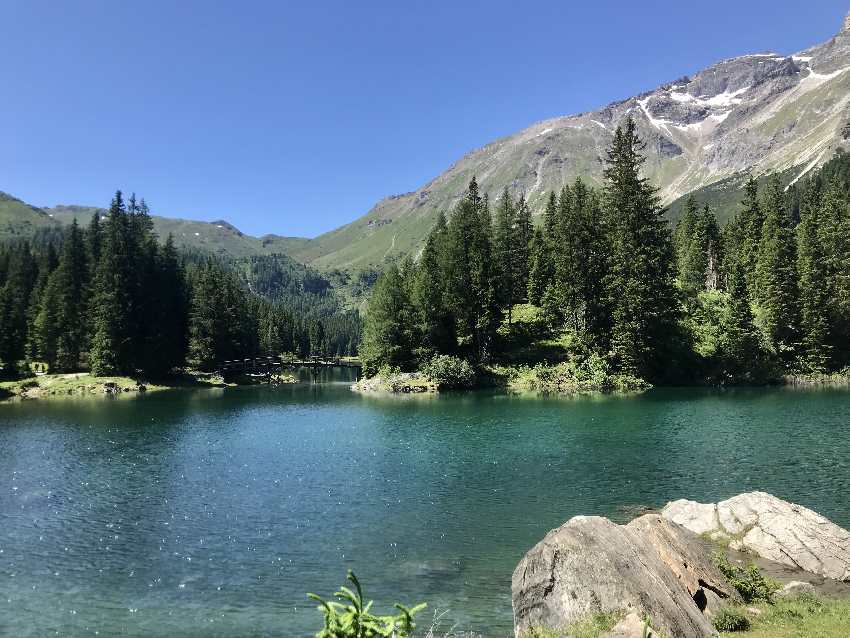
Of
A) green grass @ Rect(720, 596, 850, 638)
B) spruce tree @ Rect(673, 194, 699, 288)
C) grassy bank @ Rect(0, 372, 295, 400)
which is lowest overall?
green grass @ Rect(720, 596, 850, 638)

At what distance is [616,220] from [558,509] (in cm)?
6513

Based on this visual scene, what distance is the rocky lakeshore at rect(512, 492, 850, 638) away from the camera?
43.7 ft

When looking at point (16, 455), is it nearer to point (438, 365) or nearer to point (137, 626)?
point (137, 626)

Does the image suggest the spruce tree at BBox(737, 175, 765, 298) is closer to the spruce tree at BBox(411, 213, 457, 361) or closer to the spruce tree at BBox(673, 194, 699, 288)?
the spruce tree at BBox(673, 194, 699, 288)

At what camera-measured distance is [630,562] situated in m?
14.3

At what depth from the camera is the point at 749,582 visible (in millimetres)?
16109

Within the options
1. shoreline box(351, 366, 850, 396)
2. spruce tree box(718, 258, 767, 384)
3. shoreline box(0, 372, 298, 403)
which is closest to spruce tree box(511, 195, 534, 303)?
shoreline box(351, 366, 850, 396)

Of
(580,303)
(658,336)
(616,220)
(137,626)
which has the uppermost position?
(616,220)

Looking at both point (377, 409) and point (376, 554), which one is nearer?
point (376, 554)

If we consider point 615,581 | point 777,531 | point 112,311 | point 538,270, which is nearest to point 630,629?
point 615,581

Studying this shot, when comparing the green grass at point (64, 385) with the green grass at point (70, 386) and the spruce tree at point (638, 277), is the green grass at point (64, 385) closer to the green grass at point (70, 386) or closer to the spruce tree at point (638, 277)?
the green grass at point (70, 386)

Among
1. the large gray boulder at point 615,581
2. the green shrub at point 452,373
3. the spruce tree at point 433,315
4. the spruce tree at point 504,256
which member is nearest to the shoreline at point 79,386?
the spruce tree at point 433,315

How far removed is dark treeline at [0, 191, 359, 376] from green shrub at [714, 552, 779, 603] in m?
107

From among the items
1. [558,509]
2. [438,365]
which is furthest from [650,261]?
[558,509]
